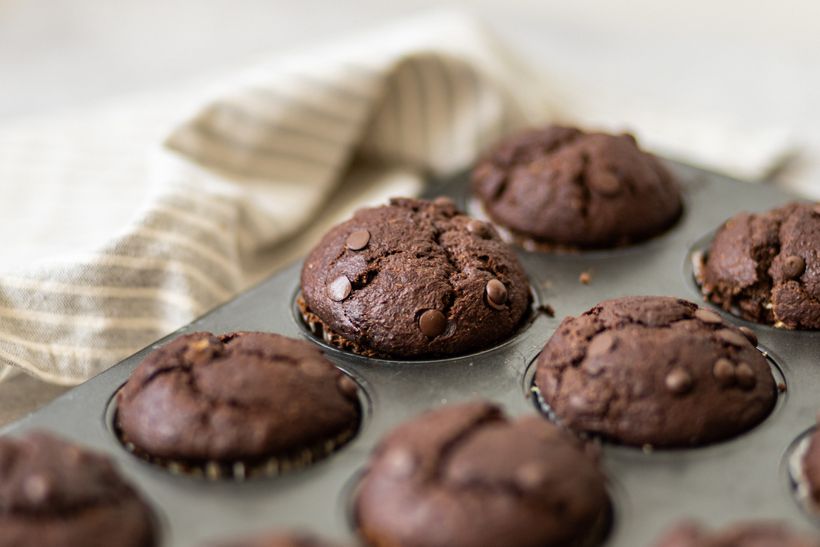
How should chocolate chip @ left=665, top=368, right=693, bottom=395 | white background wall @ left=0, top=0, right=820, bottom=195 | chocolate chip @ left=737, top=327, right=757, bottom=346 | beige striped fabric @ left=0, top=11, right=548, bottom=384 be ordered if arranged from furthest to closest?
white background wall @ left=0, top=0, right=820, bottom=195 → beige striped fabric @ left=0, top=11, right=548, bottom=384 → chocolate chip @ left=737, top=327, right=757, bottom=346 → chocolate chip @ left=665, top=368, right=693, bottom=395

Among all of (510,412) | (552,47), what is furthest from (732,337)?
(552,47)

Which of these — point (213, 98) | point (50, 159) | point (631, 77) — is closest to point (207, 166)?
point (213, 98)

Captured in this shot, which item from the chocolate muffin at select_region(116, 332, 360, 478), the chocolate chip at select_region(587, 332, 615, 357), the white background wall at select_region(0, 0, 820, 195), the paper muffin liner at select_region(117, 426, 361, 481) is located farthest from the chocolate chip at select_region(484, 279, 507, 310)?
the white background wall at select_region(0, 0, 820, 195)

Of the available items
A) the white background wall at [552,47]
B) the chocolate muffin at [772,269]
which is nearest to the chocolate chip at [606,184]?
the chocolate muffin at [772,269]

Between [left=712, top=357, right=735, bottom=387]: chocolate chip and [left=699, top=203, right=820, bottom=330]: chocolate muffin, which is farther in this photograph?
[left=699, top=203, right=820, bottom=330]: chocolate muffin

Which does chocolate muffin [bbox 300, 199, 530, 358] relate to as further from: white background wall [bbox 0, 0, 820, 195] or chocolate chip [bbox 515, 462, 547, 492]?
white background wall [bbox 0, 0, 820, 195]

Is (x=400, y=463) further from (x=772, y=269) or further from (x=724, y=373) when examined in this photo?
(x=772, y=269)
